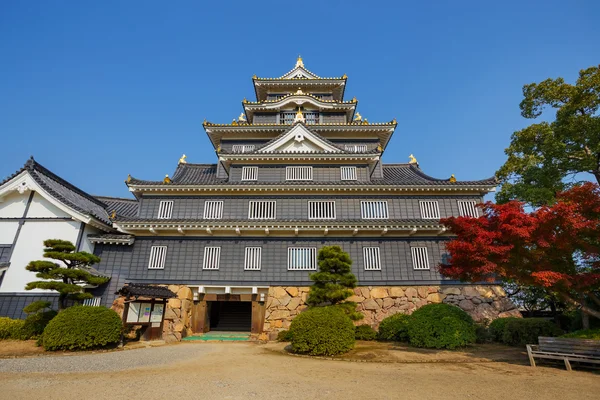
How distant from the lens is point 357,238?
19.8 meters

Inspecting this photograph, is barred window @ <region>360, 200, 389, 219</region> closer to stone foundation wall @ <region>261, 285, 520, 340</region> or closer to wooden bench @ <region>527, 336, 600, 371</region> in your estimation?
stone foundation wall @ <region>261, 285, 520, 340</region>

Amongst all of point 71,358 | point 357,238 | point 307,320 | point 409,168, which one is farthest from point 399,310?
point 71,358

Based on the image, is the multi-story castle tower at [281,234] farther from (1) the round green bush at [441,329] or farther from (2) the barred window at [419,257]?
(1) the round green bush at [441,329]

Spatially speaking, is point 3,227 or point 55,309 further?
point 3,227

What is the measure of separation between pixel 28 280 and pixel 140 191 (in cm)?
775

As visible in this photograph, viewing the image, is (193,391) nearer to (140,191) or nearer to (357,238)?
(357,238)

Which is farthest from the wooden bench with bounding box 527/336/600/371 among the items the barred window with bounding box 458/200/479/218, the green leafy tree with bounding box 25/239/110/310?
the green leafy tree with bounding box 25/239/110/310

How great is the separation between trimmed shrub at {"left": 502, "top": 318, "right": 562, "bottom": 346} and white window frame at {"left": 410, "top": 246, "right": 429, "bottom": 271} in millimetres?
5148

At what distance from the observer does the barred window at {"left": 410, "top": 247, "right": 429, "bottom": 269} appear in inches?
758

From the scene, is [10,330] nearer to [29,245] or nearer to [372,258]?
[29,245]

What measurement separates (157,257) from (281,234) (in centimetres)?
795

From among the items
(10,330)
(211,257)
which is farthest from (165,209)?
(10,330)

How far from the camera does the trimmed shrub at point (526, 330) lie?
1405cm

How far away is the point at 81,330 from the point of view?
1334cm
